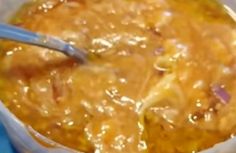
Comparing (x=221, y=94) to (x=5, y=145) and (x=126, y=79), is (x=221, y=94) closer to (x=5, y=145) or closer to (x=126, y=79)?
(x=126, y=79)

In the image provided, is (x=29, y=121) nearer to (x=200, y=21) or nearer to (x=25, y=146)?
(x=25, y=146)

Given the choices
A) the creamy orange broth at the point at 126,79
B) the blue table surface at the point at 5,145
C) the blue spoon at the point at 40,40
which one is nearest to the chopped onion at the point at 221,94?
the creamy orange broth at the point at 126,79

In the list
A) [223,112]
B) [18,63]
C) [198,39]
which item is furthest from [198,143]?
[18,63]

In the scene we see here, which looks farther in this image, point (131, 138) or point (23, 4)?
point (23, 4)

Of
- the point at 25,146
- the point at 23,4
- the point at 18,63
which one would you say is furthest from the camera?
the point at 23,4

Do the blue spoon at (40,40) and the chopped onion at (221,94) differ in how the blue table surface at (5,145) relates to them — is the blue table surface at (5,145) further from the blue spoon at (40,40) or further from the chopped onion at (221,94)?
the chopped onion at (221,94)

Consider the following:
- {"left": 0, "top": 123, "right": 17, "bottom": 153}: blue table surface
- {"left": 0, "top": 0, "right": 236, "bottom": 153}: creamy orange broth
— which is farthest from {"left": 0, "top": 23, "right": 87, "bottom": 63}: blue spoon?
{"left": 0, "top": 123, "right": 17, "bottom": 153}: blue table surface

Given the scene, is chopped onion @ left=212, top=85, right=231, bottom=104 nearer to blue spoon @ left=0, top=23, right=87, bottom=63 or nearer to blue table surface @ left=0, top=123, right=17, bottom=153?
blue spoon @ left=0, top=23, right=87, bottom=63

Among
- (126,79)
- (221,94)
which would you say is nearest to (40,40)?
(126,79)
